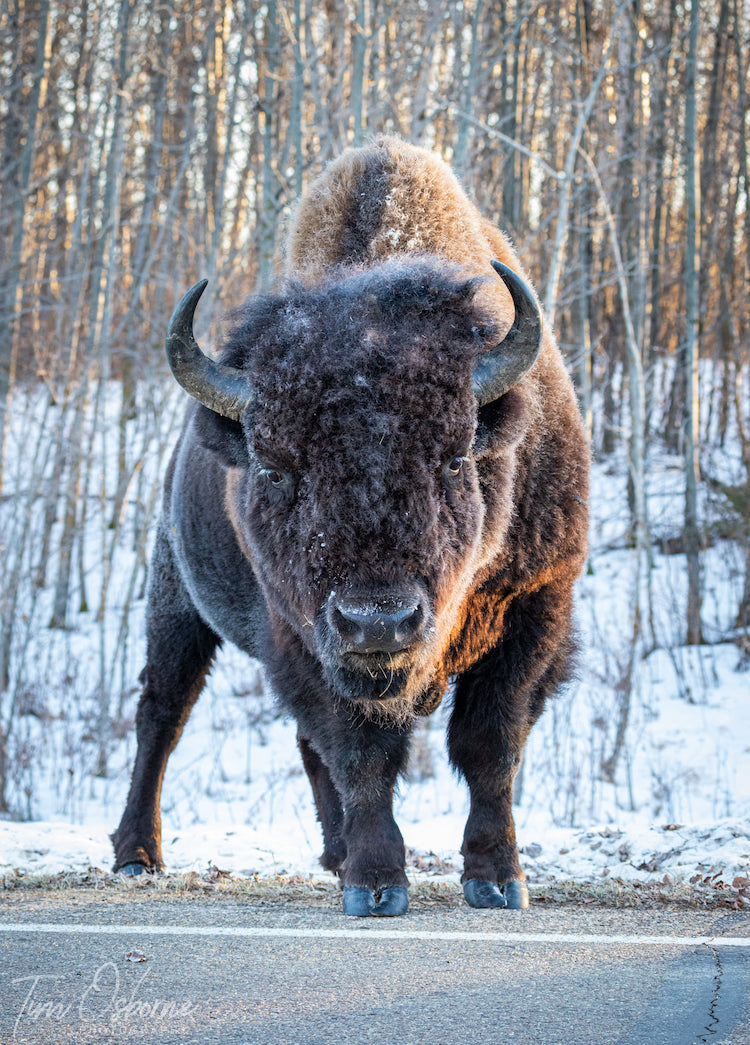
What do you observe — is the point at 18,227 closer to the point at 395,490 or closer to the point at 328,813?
the point at 328,813

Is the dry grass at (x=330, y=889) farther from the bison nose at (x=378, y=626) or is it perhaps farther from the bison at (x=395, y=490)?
the bison nose at (x=378, y=626)

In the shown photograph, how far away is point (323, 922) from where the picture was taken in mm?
3885

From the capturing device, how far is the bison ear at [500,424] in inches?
157

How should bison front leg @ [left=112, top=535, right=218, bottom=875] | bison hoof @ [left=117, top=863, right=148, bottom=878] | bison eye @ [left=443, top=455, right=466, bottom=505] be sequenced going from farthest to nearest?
bison front leg @ [left=112, top=535, right=218, bottom=875] < bison hoof @ [left=117, top=863, right=148, bottom=878] < bison eye @ [left=443, top=455, right=466, bottom=505]

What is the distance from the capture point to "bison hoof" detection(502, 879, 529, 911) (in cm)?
429

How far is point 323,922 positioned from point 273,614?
121cm

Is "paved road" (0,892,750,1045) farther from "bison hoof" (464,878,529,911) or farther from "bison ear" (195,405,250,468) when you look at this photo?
"bison ear" (195,405,250,468)

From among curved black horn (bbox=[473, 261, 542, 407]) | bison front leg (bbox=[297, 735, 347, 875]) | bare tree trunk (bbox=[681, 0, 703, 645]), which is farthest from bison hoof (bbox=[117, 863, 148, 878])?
bare tree trunk (bbox=[681, 0, 703, 645])

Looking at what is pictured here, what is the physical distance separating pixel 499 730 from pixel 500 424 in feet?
4.43

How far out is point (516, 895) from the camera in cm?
432

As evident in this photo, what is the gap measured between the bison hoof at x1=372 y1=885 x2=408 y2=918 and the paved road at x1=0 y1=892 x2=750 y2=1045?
89 millimetres

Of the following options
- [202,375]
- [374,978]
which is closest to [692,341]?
[202,375]

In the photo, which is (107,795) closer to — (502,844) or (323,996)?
(502,844)

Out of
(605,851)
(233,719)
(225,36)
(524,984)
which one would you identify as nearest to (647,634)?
(233,719)
